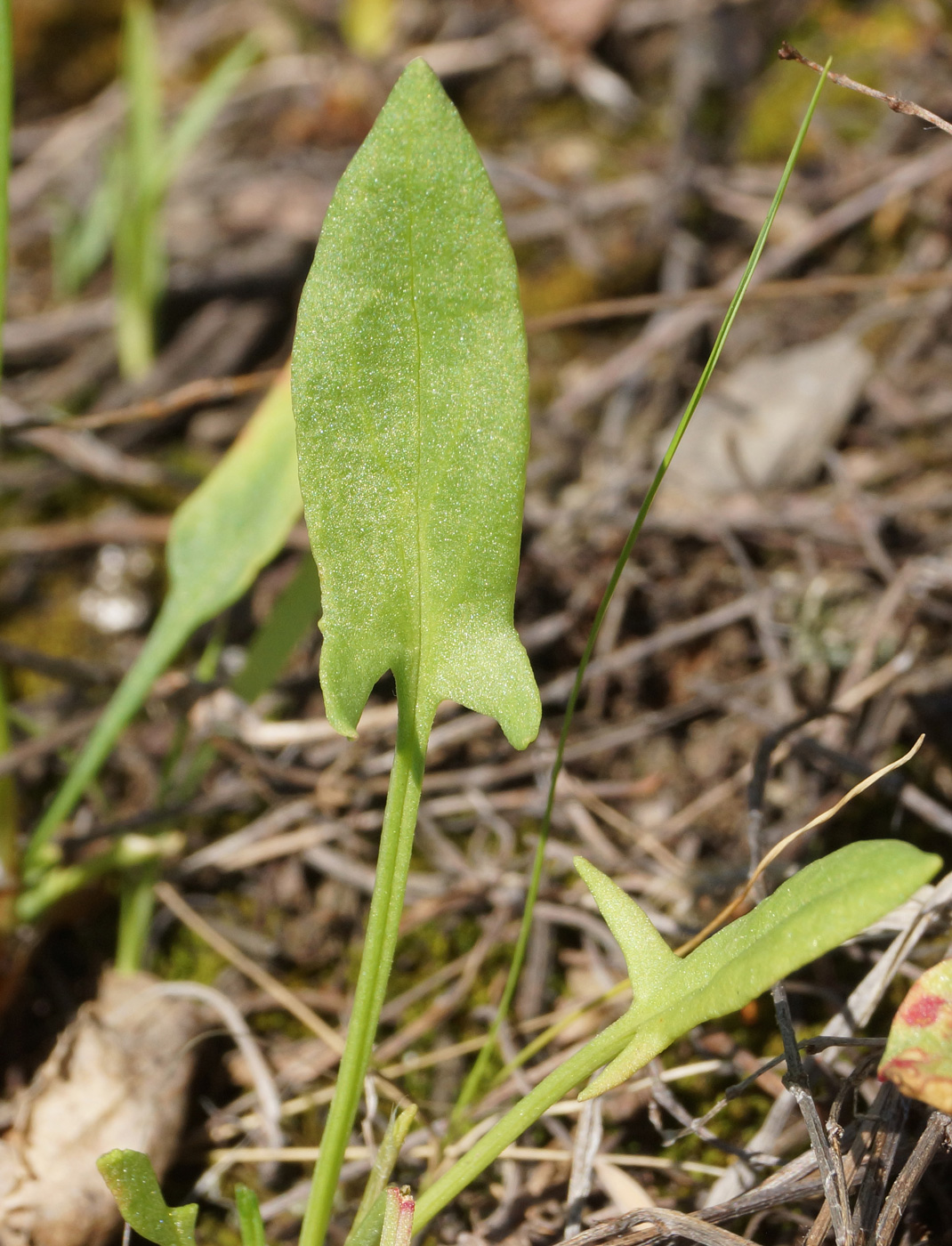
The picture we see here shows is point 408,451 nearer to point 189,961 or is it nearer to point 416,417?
point 416,417

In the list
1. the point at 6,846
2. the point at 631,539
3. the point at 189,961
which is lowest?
the point at 189,961

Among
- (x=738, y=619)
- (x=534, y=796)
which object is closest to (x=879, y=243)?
(x=738, y=619)

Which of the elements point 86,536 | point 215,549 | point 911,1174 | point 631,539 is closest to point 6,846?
point 215,549

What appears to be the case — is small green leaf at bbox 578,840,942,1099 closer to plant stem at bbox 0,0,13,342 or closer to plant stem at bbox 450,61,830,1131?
plant stem at bbox 450,61,830,1131

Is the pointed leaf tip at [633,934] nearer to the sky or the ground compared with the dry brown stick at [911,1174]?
nearer to the sky

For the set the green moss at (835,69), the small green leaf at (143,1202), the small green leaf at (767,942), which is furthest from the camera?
the green moss at (835,69)

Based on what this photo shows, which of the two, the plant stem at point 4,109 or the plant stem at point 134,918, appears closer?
the plant stem at point 4,109

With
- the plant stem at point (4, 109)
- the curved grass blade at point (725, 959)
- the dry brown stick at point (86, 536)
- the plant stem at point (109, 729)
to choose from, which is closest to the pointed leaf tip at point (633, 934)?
the curved grass blade at point (725, 959)

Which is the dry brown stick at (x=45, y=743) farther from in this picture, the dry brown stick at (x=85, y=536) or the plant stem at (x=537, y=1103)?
the plant stem at (x=537, y=1103)
